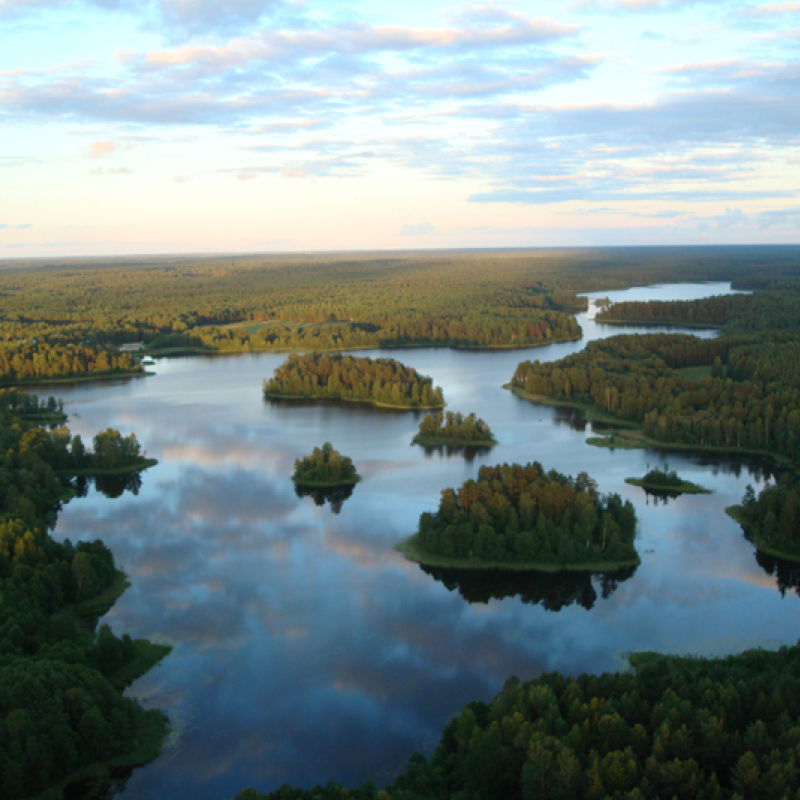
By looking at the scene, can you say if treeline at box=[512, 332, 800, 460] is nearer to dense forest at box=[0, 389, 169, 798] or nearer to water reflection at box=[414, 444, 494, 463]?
water reflection at box=[414, 444, 494, 463]

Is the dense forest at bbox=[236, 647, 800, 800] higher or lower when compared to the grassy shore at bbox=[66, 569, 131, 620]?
higher

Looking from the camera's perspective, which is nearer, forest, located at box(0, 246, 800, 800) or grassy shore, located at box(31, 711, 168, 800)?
forest, located at box(0, 246, 800, 800)

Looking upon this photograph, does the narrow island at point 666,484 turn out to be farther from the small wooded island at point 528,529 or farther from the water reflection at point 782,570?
the water reflection at point 782,570

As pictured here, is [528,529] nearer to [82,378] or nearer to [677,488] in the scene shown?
[677,488]

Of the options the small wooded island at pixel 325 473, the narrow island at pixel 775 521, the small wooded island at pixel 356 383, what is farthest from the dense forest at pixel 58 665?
the small wooded island at pixel 356 383

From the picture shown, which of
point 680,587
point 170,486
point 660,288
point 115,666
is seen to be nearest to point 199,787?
point 115,666

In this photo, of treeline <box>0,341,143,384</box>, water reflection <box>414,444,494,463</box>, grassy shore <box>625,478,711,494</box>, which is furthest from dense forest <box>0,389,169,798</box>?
treeline <box>0,341,143,384</box>
